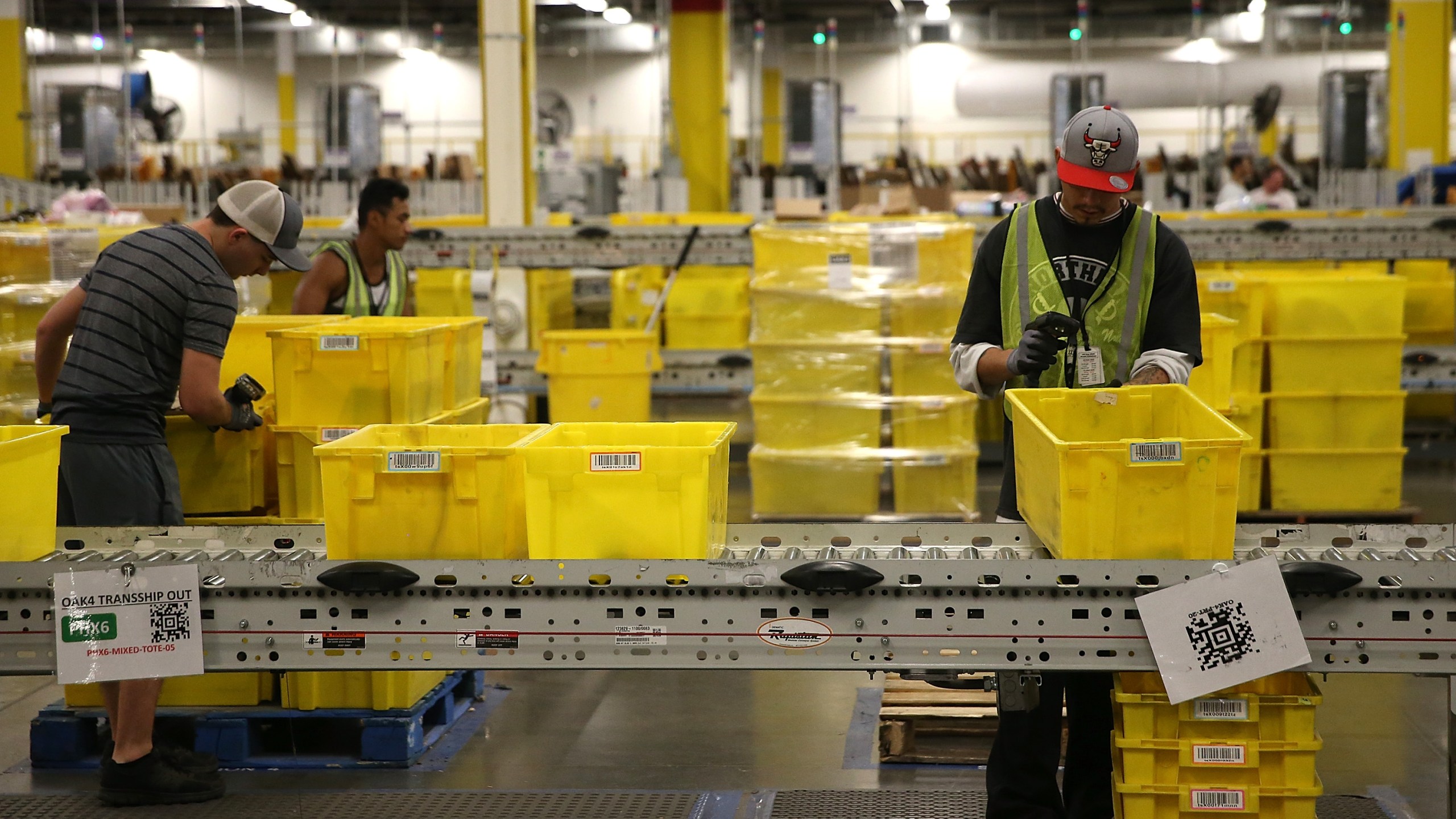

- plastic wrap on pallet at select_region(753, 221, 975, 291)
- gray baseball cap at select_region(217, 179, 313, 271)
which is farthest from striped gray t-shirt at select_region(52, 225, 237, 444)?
plastic wrap on pallet at select_region(753, 221, 975, 291)

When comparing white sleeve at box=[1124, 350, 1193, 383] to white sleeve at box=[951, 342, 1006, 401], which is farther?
white sleeve at box=[951, 342, 1006, 401]

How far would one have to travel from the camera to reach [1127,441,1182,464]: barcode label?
233cm

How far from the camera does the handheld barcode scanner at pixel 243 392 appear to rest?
12.7ft

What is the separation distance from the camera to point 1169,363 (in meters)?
3.10

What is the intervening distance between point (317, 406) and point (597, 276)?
24.1 ft

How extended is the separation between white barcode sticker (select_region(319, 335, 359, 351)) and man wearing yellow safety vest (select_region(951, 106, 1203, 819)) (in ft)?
5.79

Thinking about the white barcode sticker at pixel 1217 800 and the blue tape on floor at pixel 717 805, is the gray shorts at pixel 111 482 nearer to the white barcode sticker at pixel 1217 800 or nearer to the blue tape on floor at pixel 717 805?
the blue tape on floor at pixel 717 805

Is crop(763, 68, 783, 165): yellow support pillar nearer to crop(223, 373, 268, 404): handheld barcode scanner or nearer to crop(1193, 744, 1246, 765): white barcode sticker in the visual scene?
crop(223, 373, 268, 404): handheld barcode scanner

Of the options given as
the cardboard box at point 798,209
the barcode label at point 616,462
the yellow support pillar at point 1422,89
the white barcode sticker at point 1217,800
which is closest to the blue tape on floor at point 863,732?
the white barcode sticker at point 1217,800

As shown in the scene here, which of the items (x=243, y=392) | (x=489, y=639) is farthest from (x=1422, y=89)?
(x=489, y=639)

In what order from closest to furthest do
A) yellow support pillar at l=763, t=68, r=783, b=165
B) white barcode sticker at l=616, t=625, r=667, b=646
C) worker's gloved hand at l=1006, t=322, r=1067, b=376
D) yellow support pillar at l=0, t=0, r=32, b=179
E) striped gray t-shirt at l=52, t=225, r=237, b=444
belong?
white barcode sticker at l=616, t=625, r=667, b=646
worker's gloved hand at l=1006, t=322, r=1067, b=376
striped gray t-shirt at l=52, t=225, r=237, b=444
yellow support pillar at l=0, t=0, r=32, b=179
yellow support pillar at l=763, t=68, r=783, b=165

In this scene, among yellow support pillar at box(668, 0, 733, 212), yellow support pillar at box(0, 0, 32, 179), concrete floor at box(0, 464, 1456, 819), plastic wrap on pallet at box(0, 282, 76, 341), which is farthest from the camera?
yellow support pillar at box(0, 0, 32, 179)

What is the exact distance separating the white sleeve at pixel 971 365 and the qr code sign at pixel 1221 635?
3.14 feet

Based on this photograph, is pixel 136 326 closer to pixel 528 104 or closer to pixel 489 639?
pixel 489 639
